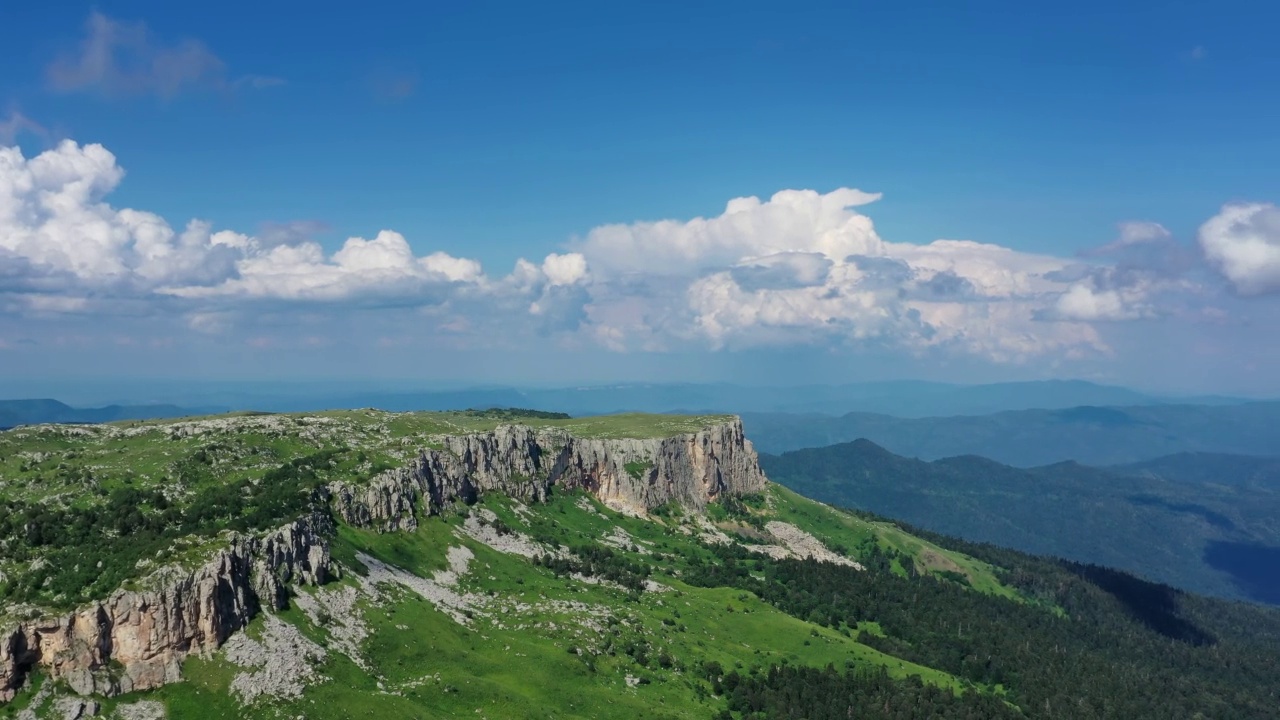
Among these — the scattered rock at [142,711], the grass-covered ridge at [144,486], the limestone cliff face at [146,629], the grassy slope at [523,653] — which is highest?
the grass-covered ridge at [144,486]

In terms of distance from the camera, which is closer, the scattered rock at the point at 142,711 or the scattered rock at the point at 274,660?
the scattered rock at the point at 142,711

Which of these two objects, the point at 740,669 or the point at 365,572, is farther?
the point at 740,669

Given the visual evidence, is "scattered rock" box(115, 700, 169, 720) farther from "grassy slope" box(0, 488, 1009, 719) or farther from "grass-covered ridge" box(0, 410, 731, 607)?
"grass-covered ridge" box(0, 410, 731, 607)

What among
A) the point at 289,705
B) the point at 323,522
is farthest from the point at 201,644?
the point at 323,522

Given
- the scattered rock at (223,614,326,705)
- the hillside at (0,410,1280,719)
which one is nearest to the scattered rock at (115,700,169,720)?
the hillside at (0,410,1280,719)

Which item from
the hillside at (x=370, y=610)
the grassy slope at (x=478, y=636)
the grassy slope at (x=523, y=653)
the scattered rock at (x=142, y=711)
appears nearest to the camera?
the scattered rock at (x=142, y=711)

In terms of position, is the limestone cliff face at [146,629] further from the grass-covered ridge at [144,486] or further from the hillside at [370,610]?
the grass-covered ridge at [144,486]

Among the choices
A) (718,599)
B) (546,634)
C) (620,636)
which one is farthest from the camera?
(718,599)

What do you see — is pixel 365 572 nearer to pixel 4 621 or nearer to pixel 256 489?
pixel 256 489

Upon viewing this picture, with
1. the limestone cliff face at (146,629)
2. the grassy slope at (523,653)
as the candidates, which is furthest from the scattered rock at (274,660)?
the limestone cliff face at (146,629)
